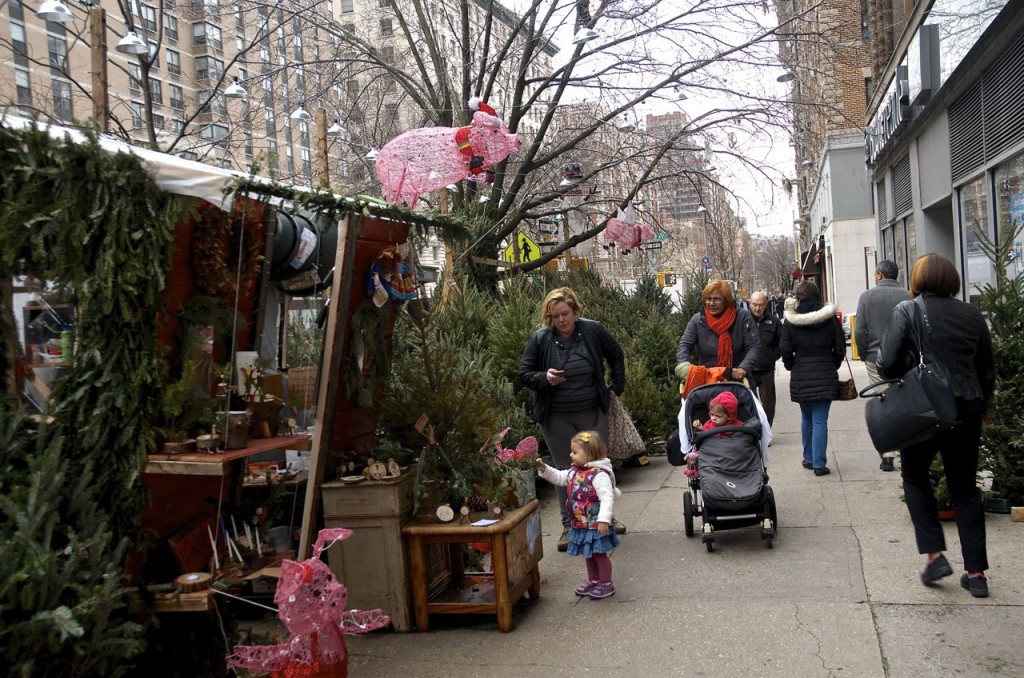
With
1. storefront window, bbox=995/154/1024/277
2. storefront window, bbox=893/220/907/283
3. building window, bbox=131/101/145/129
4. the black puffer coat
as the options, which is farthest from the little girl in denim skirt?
storefront window, bbox=893/220/907/283

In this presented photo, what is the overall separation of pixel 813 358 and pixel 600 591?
4.14 meters

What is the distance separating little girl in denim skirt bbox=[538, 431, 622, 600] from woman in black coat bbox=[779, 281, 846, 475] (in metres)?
3.72

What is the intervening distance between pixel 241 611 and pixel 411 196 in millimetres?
2916

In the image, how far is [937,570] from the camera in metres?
5.15

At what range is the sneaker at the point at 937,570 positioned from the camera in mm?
5137

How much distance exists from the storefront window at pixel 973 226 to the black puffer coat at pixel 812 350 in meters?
4.20

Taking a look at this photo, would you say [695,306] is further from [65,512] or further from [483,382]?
[65,512]

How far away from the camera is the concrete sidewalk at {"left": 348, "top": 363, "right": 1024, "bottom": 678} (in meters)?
4.46

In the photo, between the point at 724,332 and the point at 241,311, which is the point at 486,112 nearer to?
the point at 241,311

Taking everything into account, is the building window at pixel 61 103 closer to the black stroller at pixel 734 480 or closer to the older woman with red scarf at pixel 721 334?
the older woman with red scarf at pixel 721 334

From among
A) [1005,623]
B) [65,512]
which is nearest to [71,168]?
[65,512]

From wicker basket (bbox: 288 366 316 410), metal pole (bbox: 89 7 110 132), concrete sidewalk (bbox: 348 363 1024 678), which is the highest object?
metal pole (bbox: 89 7 110 132)

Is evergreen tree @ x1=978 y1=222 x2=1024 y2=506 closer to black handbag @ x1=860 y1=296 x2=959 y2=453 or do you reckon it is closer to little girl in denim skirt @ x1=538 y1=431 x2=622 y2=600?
black handbag @ x1=860 y1=296 x2=959 y2=453

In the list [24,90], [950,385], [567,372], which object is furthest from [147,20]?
[950,385]
